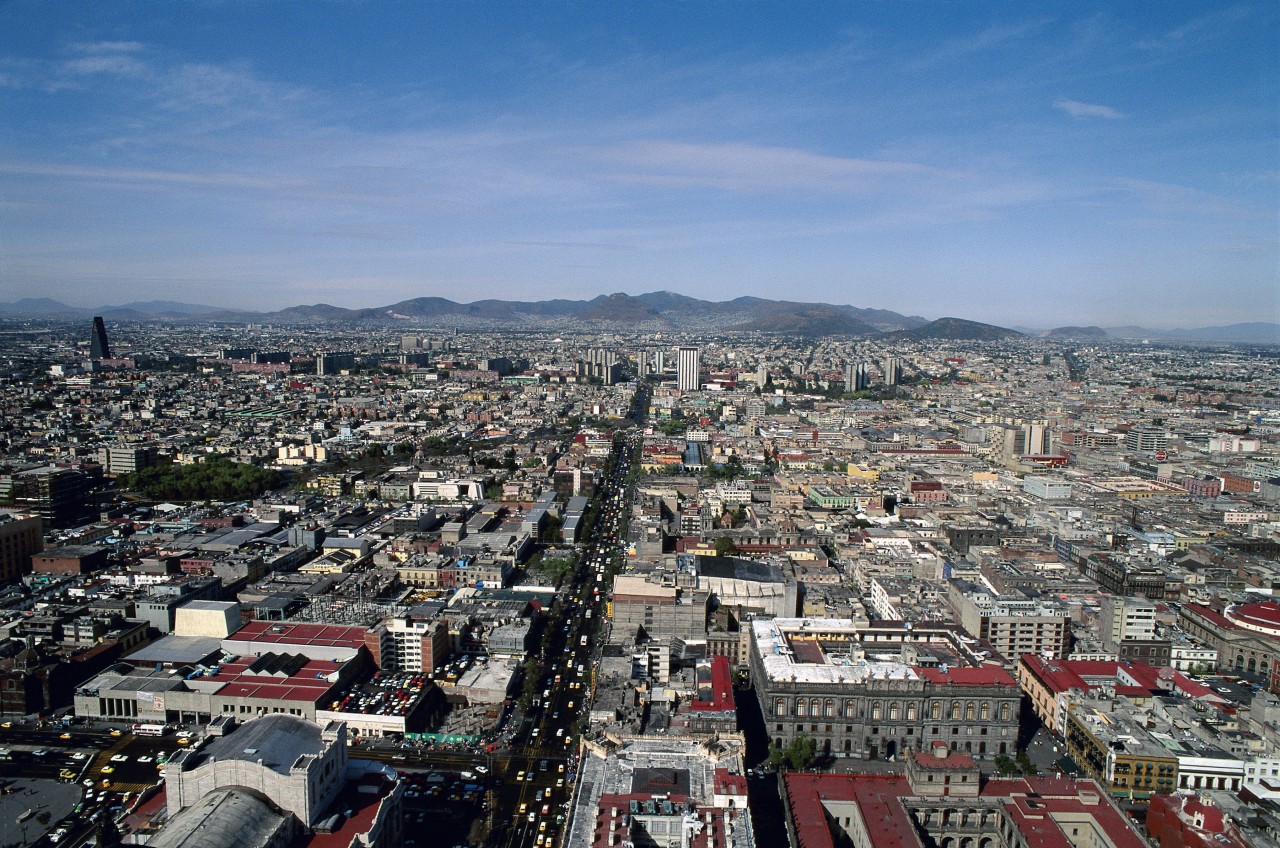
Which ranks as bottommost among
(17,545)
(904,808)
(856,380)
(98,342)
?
(904,808)

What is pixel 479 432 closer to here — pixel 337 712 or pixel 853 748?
pixel 337 712

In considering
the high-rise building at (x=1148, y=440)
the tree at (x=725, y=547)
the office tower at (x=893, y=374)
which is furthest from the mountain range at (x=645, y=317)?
the tree at (x=725, y=547)

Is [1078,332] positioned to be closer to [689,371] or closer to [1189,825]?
[689,371]

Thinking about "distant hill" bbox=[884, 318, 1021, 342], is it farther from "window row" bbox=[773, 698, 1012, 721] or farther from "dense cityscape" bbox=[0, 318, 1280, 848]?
"window row" bbox=[773, 698, 1012, 721]

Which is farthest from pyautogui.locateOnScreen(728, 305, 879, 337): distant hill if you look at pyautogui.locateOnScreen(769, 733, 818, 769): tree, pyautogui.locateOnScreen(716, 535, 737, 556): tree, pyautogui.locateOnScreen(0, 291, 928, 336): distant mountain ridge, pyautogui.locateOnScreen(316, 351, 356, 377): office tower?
pyautogui.locateOnScreen(769, 733, 818, 769): tree

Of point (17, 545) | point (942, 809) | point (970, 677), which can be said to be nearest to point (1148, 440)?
point (970, 677)

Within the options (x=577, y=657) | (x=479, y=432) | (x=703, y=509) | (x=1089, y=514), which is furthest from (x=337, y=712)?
(x=479, y=432)

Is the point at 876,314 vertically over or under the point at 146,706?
over
